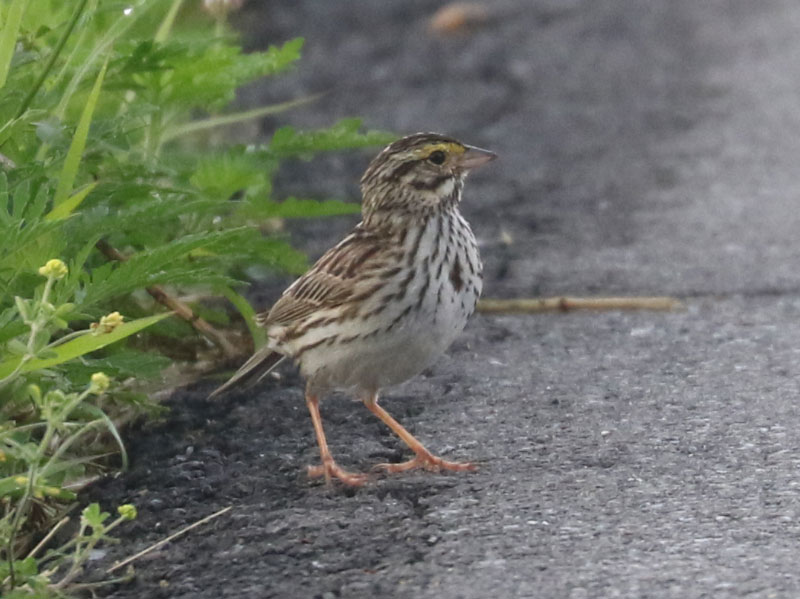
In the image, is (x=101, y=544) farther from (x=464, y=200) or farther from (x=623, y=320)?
(x=464, y=200)

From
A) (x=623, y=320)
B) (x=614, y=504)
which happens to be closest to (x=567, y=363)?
(x=623, y=320)

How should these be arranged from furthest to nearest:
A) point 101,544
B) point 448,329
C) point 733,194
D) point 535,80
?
point 535,80 → point 733,194 → point 448,329 → point 101,544

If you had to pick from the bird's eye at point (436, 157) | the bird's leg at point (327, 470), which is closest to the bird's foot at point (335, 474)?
the bird's leg at point (327, 470)

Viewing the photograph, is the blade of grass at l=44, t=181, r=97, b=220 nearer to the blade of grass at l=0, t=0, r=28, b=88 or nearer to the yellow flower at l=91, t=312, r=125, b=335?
the yellow flower at l=91, t=312, r=125, b=335

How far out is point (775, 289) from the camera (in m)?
6.63

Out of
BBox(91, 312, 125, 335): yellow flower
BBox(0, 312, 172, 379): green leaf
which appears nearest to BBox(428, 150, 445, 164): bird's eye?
BBox(0, 312, 172, 379): green leaf

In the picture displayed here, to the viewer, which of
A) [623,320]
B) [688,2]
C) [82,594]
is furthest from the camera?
[688,2]

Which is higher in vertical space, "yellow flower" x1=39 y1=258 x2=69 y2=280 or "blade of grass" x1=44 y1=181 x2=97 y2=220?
"blade of grass" x1=44 y1=181 x2=97 y2=220

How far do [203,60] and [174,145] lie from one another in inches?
42.6

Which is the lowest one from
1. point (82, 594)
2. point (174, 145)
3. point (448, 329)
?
point (82, 594)

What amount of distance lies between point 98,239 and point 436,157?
121 centimetres

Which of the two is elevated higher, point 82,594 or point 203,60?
point 203,60

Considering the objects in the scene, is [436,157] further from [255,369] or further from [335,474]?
[335,474]

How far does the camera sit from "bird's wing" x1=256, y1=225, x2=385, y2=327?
4945 mm
